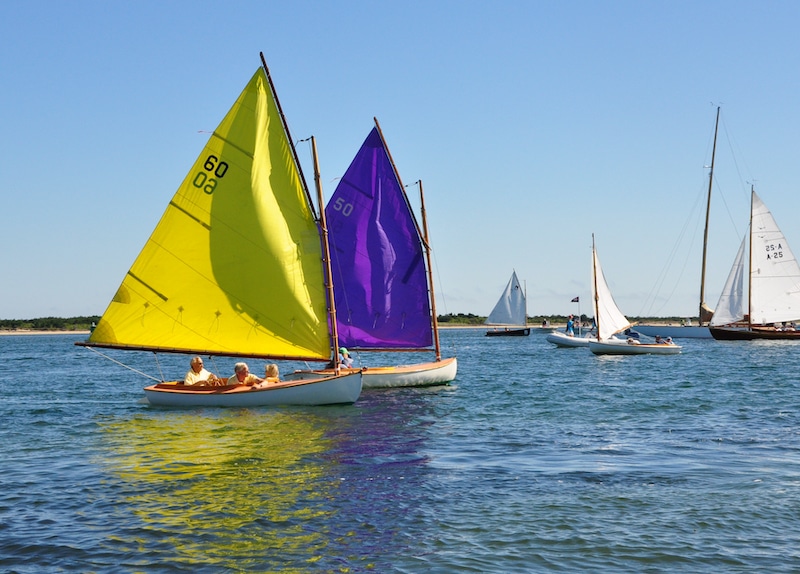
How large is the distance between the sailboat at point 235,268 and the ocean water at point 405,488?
121 centimetres

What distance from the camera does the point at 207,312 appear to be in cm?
2945

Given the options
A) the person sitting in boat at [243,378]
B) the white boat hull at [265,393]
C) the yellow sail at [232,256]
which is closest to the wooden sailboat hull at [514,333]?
the white boat hull at [265,393]

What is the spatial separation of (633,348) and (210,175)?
1783 inches

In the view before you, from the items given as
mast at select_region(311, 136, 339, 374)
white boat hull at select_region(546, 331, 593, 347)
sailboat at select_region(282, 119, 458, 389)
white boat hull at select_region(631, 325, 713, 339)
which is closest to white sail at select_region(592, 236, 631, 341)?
white boat hull at select_region(546, 331, 593, 347)

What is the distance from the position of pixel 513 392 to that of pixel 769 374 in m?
18.1

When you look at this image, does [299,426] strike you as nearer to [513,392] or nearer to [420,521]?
[420,521]

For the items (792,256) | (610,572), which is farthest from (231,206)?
(792,256)

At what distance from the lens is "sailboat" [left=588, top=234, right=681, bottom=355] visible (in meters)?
64.2

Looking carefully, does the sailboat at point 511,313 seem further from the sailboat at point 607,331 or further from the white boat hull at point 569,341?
the sailboat at point 607,331

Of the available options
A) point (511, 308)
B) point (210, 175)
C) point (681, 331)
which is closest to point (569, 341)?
point (681, 331)

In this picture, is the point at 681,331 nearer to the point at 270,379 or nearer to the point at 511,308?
the point at 511,308

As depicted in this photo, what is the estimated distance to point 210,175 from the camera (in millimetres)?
29031

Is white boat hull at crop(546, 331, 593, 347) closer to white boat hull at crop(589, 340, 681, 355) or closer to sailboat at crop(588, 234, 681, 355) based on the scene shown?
sailboat at crop(588, 234, 681, 355)

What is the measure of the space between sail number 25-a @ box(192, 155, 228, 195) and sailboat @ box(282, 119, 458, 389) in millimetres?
9687
